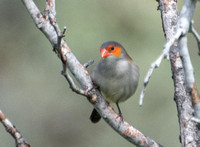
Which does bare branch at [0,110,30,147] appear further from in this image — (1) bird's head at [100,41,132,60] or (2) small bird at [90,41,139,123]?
(1) bird's head at [100,41,132,60]

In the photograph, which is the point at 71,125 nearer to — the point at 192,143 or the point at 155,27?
the point at 155,27

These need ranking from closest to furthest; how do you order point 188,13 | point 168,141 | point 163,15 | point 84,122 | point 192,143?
1. point 188,13
2. point 192,143
3. point 163,15
4. point 168,141
5. point 84,122

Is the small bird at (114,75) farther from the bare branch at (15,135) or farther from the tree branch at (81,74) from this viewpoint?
the bare branch at (15,135)

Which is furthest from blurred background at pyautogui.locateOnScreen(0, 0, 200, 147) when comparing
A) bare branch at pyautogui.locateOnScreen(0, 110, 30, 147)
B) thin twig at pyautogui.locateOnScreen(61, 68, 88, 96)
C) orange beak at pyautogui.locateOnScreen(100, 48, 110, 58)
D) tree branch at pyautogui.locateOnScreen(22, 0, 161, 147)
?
bare branch at pyautogui.locateOnScreen(0, 110, 30, 147)

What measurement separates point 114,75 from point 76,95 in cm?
341

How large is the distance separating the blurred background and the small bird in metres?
2.70

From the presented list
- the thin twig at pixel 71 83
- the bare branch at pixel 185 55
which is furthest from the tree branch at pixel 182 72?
the thin twig at pixel 71 83

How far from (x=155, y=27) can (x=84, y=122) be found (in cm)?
207

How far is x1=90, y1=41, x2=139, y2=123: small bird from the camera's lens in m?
4.05

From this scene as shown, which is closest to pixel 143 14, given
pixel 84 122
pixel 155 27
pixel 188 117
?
pixel 155 27

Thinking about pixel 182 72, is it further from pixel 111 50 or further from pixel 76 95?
pixel 76 95

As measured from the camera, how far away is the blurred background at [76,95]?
6977mm

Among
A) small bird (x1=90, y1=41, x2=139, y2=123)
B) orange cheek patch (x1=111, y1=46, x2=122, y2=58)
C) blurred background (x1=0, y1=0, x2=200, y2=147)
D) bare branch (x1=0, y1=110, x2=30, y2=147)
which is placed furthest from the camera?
blurred background (x1=0, y1=0, x2=200, y2=147)

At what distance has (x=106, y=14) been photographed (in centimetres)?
756
